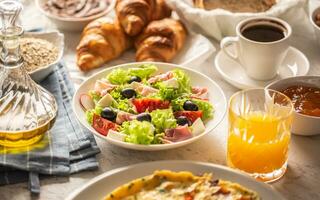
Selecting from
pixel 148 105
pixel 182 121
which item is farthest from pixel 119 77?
pixel 182 121

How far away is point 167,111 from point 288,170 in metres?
0.33

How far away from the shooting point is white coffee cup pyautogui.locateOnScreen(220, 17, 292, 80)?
186cm

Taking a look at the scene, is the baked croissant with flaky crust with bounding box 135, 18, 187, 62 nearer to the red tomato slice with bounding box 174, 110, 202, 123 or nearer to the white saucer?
the white saucer

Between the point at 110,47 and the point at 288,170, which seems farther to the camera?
the point at 110,47

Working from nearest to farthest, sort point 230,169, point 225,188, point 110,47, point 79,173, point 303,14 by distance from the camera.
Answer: point 225,188
point 230,169
point 79,173
point 110,47
point 303,14

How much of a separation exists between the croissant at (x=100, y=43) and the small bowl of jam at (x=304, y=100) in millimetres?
552

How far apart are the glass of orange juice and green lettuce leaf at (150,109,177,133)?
0.15 metres

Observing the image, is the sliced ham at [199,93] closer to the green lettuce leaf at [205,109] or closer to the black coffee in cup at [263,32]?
the green lettuce leaf at [205,109]

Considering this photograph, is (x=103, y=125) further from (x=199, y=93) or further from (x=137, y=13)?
(x=137, y=13)

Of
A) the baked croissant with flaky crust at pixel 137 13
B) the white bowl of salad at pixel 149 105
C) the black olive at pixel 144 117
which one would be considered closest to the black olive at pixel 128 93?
the white bowl of salad at pixel 149 105

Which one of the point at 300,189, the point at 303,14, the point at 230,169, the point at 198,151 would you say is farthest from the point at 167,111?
the point at 303,14

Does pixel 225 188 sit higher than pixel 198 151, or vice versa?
pixel 225 188

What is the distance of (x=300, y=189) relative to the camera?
5.06 feet

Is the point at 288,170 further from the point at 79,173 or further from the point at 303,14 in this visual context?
the point at 303,14
